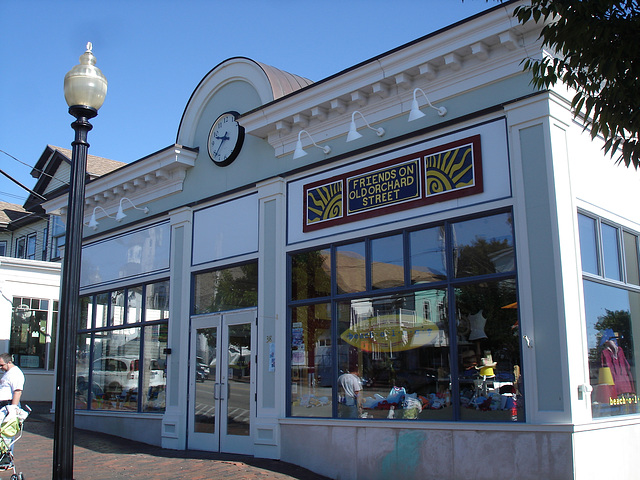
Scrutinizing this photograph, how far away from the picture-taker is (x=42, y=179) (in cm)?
3073

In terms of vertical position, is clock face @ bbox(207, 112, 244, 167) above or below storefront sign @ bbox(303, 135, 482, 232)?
above

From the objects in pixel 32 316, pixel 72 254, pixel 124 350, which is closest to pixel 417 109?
pixel 72 254

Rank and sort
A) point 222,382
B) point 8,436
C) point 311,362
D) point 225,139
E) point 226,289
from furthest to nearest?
1. point 225,139
2. point 226,289
3. point 222,382
4. point 311,362
5. point 8,436

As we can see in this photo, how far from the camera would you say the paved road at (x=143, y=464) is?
33.1 feet

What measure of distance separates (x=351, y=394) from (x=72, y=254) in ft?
17.9

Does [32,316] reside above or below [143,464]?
above

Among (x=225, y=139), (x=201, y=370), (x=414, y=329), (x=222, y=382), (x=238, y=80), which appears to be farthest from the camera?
(x=238, y=80)

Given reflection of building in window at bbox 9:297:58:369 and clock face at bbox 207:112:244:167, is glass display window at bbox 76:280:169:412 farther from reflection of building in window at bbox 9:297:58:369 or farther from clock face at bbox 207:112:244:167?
reflection of building in window at bbox 9:297:58:369

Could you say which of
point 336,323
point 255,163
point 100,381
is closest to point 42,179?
point 100,381

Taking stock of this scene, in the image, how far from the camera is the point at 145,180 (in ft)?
51.0

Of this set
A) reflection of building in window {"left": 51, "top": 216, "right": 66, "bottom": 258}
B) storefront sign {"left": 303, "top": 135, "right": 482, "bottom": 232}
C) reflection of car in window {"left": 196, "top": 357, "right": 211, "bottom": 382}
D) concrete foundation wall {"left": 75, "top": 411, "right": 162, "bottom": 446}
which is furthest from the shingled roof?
storefront sign {"left": 303, "top": 135, "right": 482, "bottom": 232}

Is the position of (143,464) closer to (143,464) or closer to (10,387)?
(143,464)

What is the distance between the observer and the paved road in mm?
10086

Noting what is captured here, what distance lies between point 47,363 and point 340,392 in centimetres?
1698
